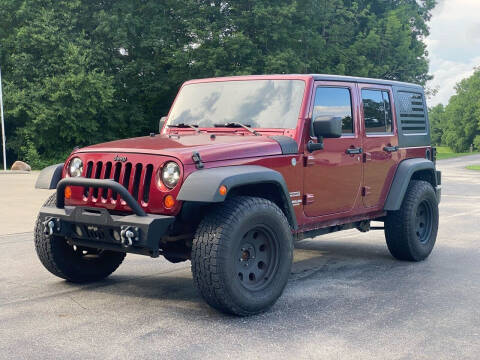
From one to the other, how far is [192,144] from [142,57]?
31.7 m

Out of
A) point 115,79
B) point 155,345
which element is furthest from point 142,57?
point 155,345

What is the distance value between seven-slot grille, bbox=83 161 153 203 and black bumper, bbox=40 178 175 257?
0.56 feet

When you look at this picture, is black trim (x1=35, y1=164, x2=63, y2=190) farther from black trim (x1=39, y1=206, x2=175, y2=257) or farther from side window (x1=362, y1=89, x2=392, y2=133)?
side window (x1=362, y1=89, x2=392, y2=133)

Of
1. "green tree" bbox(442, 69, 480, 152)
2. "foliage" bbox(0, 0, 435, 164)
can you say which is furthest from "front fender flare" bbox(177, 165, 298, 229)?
"green tree" bbox(442, 69, 480, 152)

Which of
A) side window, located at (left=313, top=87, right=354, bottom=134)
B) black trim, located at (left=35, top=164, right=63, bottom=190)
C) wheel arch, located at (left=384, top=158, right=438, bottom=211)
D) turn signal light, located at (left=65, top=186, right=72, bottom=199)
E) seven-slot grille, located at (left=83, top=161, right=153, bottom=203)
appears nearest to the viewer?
seven-slot grille, located at (left=83, top=161, right=153, bottom=203)

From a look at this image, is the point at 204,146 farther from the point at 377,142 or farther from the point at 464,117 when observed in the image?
the point at 464,117

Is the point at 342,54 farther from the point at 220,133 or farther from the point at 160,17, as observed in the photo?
the point at 220,133

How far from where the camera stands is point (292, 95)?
6.13 m

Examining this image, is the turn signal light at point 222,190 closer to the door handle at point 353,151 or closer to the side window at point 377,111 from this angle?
the door handle at point 353,151

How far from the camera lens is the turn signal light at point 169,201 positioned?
195 inches

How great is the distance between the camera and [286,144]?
5715 millimetres

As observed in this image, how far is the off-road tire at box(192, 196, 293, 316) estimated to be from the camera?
4820mm

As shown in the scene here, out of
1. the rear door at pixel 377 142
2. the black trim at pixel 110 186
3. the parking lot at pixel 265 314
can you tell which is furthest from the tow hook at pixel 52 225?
the rear door at pixel 377 142

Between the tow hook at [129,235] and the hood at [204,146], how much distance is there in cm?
65
